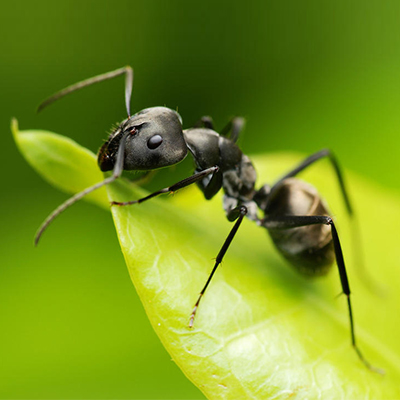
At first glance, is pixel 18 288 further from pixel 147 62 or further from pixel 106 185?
pixel 147 62

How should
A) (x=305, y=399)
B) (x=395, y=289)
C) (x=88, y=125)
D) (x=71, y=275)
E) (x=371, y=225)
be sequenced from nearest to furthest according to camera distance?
(x=305, y=399) < (x=395, y=289) < (x=371, y=225) < (x=71, y=275) < (x=88, y=125)

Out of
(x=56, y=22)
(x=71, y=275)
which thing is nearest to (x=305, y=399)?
(x=71, y=275)

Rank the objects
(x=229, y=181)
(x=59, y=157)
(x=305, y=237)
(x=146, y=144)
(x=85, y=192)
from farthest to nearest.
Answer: (x=229, y=181), (x=305, y=237), (x=146, y=144), (x=59, y=157), (x=85, y=192)

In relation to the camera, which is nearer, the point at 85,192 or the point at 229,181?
the point at 85,192

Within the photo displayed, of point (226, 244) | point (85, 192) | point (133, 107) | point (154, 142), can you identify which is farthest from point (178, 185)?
point (133, 107)

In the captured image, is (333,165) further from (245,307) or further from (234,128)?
(245,307)

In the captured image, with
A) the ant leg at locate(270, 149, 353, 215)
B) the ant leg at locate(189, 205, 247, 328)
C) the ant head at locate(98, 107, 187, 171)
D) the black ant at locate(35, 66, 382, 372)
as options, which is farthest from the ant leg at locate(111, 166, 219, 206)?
the ant leg at locate(270, 149, 353, 215)

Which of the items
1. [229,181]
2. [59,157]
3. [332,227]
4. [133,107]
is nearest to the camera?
[59,157]
